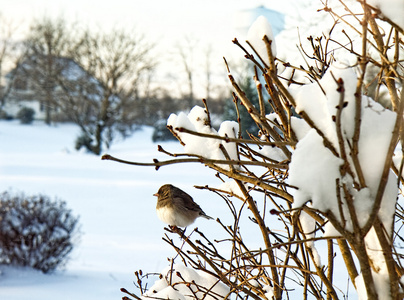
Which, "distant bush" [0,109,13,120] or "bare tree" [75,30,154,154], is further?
"distant bush" [0,109,13,120]

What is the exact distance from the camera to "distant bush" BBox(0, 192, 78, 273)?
21.3ft

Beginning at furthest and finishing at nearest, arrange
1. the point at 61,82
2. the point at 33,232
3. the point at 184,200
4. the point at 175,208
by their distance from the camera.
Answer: the point at 61,82 → the point at 33,232 → the point at 184,200 → the point at 175,208

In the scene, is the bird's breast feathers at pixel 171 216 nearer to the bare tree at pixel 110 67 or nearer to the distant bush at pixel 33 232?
the distant bush at pixel 33 232

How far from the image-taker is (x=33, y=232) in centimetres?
655

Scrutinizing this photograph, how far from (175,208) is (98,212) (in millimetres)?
8505

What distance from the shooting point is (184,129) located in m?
1.10

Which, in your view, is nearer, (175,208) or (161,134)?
(175,208)

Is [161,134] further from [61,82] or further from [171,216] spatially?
[171,216]

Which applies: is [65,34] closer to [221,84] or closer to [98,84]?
[98,84]

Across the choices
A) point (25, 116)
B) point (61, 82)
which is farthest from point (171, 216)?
point (25, 116)

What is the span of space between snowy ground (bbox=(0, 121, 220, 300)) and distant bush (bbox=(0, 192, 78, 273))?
0.59 feet

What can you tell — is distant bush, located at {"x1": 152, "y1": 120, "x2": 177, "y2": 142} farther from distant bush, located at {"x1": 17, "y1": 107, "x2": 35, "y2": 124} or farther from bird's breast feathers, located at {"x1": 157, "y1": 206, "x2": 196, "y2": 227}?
bird's breast feathers, located at {"x1": 157, "y1": 206, "x2": 196, "y2": 227}

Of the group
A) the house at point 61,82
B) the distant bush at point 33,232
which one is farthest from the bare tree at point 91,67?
the distant bush at point 33,232

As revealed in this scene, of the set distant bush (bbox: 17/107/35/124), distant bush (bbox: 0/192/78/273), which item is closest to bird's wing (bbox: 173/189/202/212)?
distant bush (bbox: 0/192/78/273)
